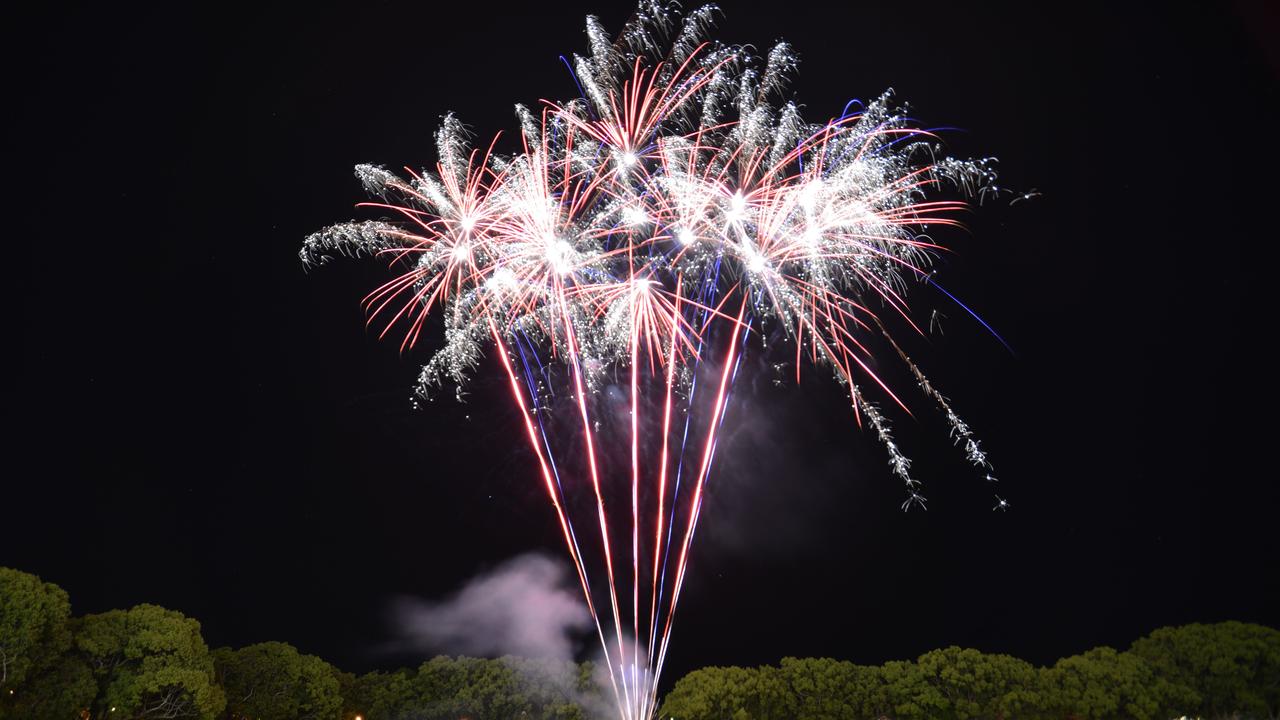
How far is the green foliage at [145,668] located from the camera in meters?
17.0

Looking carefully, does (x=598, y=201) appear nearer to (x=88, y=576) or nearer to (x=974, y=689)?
(x=974, y=689)

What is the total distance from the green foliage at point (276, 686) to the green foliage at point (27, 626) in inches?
157

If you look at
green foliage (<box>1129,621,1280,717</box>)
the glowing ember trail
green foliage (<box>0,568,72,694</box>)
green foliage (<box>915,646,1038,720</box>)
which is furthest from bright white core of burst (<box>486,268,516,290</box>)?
green foliage (<box>1129,621,1280,717</box>)

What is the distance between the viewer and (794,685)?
20.8 m

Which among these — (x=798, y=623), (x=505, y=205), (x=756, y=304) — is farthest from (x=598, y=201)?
(x=798, y=623)

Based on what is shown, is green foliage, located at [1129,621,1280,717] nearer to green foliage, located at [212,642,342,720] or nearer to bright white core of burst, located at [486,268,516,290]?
bright white core of burst, located at [486,268,516,290]

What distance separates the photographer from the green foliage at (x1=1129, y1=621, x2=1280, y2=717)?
19.9 m

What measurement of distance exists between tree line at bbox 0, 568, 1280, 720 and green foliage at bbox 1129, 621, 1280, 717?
29 mm

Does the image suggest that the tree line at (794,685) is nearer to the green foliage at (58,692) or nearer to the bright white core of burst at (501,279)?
the green foliage at (58,692)

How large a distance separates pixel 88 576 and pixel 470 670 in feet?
35.8

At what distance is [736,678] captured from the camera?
2106 cm

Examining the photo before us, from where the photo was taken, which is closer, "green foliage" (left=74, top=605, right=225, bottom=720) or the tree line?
"green foliage" (left=74, top=605, right=225, bottom=720)

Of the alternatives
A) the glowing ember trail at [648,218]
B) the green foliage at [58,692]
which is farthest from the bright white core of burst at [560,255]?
the green foliage at [58,692]

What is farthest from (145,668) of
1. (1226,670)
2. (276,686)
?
(1226,670)
